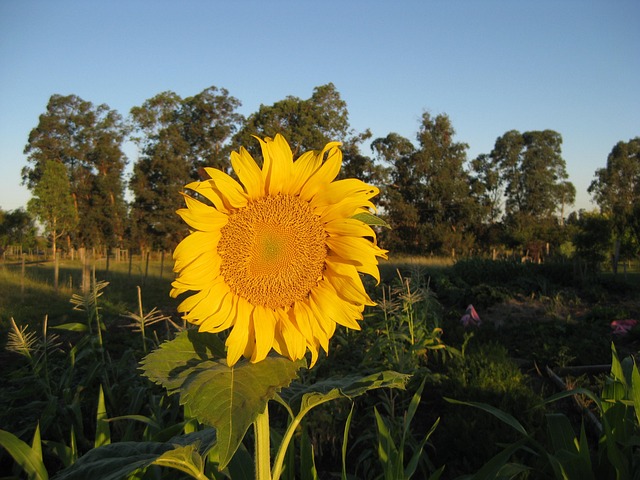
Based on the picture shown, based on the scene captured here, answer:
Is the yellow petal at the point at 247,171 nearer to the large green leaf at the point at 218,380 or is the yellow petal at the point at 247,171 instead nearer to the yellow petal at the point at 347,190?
the yellow petal at the point at 347,190

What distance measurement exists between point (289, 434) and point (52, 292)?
1435 centimetres

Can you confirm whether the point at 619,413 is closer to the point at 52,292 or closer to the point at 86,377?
the point at 86,377

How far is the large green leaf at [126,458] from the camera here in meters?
1.06

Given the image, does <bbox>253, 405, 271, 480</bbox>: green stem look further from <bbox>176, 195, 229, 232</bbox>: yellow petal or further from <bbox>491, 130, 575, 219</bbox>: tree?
<bbox>491, 130, 575, 219</bbox>: tree

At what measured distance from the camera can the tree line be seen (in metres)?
26.1

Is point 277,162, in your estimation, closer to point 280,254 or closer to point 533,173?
point 280,254

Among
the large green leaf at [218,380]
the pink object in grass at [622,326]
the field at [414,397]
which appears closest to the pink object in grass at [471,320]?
the field at [414,397]

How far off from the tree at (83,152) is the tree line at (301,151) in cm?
8

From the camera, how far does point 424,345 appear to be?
14.8ft

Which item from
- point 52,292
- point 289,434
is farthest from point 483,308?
point 52,292

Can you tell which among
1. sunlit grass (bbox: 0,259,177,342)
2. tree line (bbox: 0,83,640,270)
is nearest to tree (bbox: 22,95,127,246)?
tree line (bbox: 0,83,640,270)

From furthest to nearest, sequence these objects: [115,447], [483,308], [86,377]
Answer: [483,308], [86,377], [115,447]

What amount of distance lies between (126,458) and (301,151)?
75.6 feet

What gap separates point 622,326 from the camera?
19.8 feet
